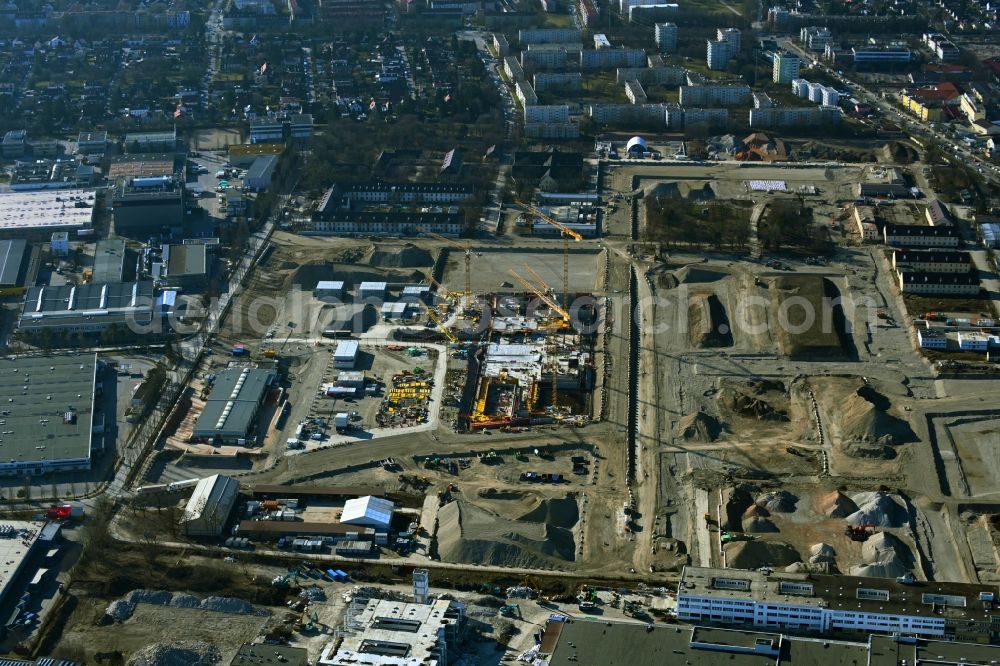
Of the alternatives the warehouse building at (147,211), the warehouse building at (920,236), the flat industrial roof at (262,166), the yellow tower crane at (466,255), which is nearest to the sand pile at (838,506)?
the yellow tower crane at (466,255)

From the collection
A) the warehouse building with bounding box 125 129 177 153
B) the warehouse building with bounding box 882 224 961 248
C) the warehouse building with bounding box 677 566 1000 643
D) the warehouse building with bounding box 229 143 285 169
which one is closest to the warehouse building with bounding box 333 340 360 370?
the warehouse building with bounding box 677 566 1000 643

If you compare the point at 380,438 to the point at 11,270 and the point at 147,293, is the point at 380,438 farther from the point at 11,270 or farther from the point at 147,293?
the point at 11,270

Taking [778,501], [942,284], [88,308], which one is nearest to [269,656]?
[778,501]

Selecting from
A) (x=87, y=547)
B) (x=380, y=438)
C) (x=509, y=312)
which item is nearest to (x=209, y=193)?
(x=509, y=312)

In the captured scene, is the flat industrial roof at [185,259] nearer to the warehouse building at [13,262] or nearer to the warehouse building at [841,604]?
the warehouse building at [13,262]

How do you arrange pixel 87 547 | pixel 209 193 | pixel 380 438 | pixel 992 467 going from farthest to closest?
pixel 209 193 → pixel 380 438 → pixel 992 467 → pixel 87 547
